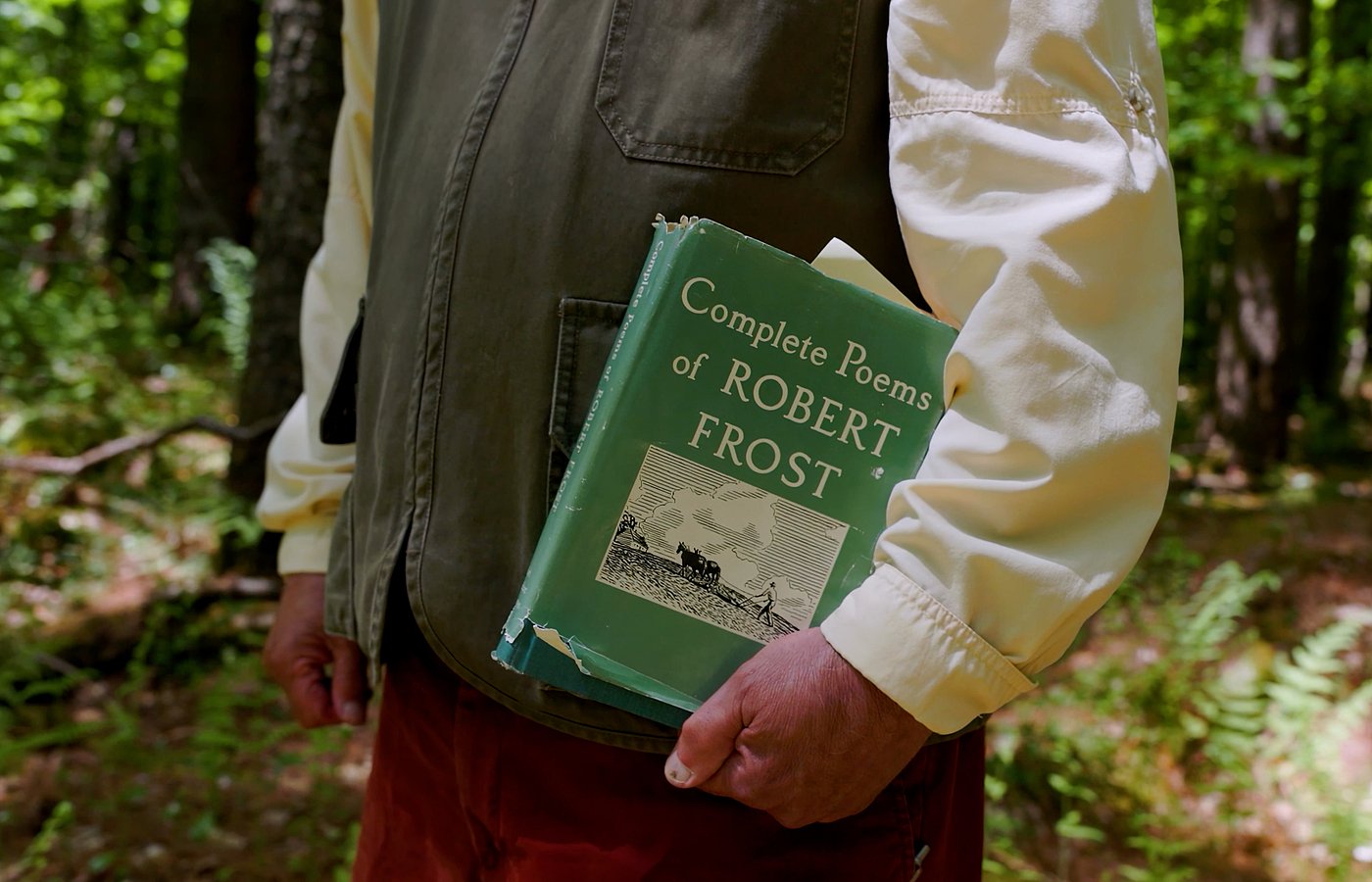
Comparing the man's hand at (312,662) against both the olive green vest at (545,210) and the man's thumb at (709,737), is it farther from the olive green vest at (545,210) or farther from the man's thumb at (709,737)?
the man's thumb at (709,737)

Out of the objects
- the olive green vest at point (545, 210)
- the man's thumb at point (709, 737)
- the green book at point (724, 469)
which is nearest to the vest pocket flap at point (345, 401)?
the olive green vest at point (545, 210)

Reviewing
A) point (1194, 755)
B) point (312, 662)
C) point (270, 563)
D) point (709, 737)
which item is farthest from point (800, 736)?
point (270, 563)

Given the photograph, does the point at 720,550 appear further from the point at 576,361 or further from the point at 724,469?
the point at 576,361

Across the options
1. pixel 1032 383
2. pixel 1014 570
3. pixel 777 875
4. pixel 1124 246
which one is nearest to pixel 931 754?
pixel 777 875

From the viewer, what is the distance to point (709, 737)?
3.46 feet

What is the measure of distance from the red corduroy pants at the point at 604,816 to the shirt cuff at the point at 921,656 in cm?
22

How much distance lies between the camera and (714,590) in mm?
1091

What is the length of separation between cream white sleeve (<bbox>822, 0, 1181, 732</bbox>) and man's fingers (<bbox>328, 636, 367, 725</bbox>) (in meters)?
0.90

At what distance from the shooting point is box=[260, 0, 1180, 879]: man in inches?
38.7

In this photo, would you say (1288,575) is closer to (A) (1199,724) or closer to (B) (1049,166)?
(A) (1199,724)

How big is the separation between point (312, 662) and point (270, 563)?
3149 mm

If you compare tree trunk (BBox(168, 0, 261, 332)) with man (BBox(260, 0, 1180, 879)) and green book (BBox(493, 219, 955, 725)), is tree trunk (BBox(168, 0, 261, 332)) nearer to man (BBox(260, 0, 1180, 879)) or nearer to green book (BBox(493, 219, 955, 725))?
man (BBox(260, 0, 1180, 879))

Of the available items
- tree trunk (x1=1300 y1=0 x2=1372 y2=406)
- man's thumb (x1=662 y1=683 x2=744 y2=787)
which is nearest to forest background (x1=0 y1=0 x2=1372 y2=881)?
tree trunk (x1=1300 y1=0 x2=1372 y2=406)

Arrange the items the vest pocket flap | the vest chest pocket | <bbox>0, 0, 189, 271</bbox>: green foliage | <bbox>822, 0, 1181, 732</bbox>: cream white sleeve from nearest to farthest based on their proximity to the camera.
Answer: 1. <bbox>822, 0, 1181, 732</bbox>: cream white sleeve
2. the vest chest pocket
3. the vest pocket flap
4. <bbox>0, 0, 189, 271</bbox>: green foliage
